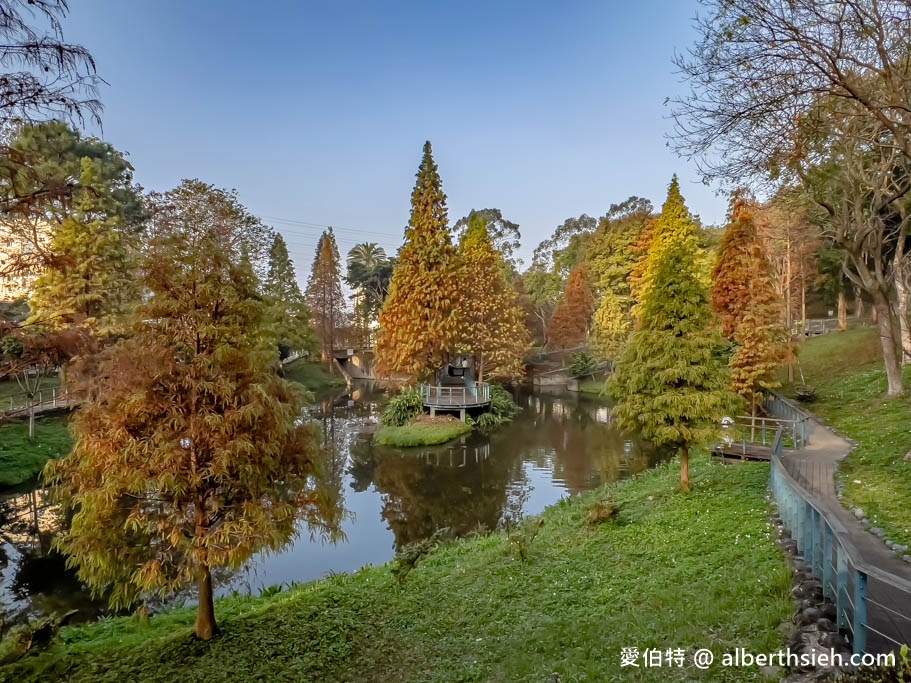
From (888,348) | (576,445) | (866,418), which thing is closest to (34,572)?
(576,445)

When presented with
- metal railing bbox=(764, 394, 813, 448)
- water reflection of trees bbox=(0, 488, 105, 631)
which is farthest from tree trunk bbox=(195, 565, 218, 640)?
metal railing bbox=(764, 394, 813, 448)

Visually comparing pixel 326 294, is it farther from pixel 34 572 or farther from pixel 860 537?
pixel 860 537

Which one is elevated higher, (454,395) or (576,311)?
(576,311)

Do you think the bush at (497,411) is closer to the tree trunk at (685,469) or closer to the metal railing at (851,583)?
the tree trunk at (685,469)

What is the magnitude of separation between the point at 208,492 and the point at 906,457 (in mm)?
13562

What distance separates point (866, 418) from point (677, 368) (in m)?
9.24

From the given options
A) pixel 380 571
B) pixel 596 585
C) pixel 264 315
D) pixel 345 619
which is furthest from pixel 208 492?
pixel 596 585

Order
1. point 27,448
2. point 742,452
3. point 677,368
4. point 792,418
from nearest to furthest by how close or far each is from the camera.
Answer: point 677,368 → point 742,452 → point 792,418 → point 27,448

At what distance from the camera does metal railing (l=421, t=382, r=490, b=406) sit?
2673cm

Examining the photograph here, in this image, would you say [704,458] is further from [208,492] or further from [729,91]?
[208,492]

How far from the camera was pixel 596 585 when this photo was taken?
786 cm

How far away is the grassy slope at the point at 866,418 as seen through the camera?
28.8 ft

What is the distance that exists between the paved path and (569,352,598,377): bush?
22.4 meters

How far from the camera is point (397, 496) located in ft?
55.3
